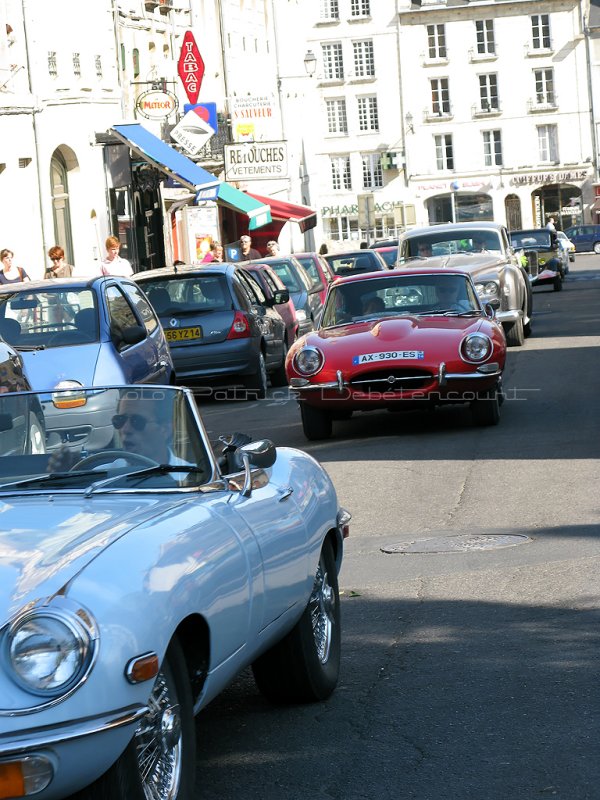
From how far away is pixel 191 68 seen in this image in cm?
4431

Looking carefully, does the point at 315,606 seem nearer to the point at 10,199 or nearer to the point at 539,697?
the point at 539,697

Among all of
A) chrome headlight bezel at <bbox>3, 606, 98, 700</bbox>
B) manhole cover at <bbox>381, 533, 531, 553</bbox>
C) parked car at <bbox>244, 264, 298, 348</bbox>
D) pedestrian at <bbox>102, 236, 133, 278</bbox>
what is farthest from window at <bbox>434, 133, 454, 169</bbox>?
chrome headlight bezel at <bbox>3, 606, 98, 700</bbox>

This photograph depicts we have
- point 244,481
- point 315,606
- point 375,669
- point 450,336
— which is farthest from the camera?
point 450,336

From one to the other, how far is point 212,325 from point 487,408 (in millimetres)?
5726

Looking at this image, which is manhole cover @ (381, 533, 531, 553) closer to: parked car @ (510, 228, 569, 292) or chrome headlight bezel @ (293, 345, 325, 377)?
chrome headlight bezel @ (293, 345, 325, 377)

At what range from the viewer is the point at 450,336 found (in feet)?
46.4

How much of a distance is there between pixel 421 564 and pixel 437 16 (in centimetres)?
8496

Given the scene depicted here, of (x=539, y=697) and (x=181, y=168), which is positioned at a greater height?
(x=181, y=168)

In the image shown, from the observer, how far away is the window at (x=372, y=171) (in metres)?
91.3

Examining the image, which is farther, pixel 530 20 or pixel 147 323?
pixel 530 20

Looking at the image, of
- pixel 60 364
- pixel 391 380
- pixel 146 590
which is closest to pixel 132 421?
pixel 146 590

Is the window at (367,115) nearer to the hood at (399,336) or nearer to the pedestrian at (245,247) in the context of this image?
the pedestrian at (245,247)

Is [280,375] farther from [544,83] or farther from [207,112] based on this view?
[544,83]

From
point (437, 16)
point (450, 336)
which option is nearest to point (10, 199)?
point (450, 336)
